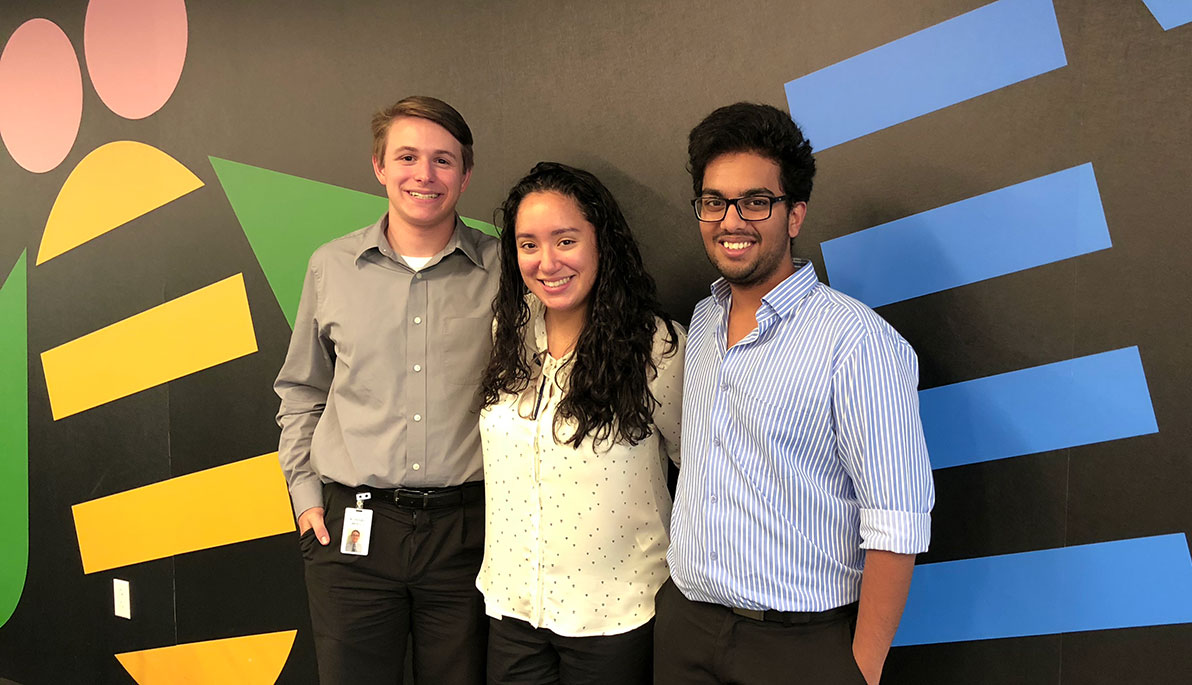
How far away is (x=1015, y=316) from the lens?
1.87m

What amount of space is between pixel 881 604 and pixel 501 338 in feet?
3.26

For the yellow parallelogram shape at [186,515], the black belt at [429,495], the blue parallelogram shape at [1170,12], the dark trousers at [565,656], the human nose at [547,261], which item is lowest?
the yellow parallelogram shape at [186,515]

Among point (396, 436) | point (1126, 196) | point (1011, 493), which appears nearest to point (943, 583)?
point (1011, 493)

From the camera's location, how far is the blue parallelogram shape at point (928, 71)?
1803 mm

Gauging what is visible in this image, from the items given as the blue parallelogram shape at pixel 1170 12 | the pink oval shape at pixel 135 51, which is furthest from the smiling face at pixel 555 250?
the pink oval shape at pixel 135 51

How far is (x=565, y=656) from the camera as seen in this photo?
1815 millimetres

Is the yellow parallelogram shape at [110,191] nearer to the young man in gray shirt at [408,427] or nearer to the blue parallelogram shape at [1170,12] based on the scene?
the young man in gray shirt at [408,427]

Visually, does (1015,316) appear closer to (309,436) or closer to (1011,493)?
(1011,493)

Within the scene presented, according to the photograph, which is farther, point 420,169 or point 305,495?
point 305,495

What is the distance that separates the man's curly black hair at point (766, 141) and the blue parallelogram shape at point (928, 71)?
460 mm

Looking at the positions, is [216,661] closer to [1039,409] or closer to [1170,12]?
[1039,409]

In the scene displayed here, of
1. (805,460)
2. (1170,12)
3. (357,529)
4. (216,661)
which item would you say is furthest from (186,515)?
(1170,12)

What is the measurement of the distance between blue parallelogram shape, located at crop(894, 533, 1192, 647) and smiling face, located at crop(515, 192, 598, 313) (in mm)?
1068

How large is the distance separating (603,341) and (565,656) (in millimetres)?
682
